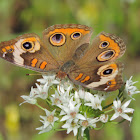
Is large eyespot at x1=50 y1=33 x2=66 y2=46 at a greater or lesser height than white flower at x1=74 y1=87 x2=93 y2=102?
greater

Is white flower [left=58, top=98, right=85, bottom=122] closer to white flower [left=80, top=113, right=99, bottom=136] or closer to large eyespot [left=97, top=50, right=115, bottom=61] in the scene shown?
white flower [left=80, top=113, right=99, bottom=136]

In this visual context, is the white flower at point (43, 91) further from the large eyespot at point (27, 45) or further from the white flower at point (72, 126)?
the large eyespot at point (27, 45)

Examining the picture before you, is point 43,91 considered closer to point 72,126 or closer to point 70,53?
point 72,126

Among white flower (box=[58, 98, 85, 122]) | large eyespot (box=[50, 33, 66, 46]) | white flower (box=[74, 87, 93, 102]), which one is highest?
large eyespot (box=[50, 33, 66, 46])

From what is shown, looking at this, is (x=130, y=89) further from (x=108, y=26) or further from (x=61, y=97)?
(x=108, y=26)

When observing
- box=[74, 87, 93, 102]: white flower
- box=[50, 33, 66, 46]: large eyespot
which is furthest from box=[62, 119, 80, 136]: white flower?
box=[50, 33, 66, 46]: large eyespot

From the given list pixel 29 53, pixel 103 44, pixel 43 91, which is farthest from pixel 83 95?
pixel 29 53

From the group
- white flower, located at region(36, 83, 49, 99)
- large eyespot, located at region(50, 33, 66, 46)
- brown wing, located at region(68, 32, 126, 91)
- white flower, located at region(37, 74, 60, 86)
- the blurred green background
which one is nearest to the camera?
brown wing, located at region(68, 32, 126, 91)
